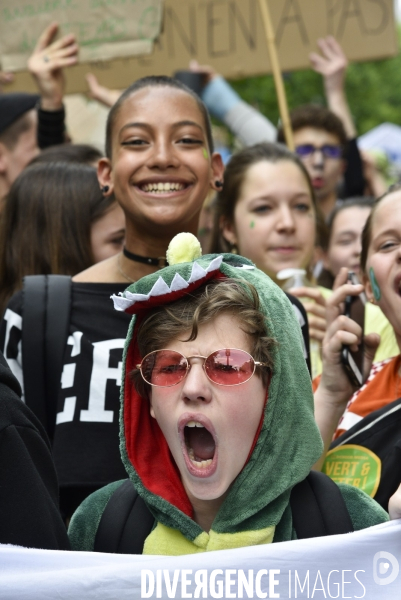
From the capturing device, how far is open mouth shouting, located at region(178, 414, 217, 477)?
1.97 meters

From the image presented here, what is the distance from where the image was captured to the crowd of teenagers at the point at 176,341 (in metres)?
1.99

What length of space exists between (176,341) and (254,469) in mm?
338

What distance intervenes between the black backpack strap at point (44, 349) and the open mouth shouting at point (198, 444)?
0.91m

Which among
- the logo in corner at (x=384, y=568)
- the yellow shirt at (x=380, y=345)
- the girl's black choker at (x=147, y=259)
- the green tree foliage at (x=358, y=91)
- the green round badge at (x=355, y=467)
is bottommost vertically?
the logo in corner at (x=384, y=568)

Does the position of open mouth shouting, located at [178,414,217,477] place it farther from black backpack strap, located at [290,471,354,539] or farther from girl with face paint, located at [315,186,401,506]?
girl with face paint, located at [315,186,401,506]

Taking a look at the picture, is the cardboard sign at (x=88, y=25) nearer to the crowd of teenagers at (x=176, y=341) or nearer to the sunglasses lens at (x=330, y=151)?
the crowd of teenagers at (x=176, y=341)

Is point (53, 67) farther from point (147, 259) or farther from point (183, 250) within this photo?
point (183, 250)

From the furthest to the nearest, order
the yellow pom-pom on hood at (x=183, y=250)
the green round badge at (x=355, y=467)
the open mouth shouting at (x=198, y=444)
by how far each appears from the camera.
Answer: the green round badge at (x=355, y=467) → the yellow pom-pom on hood at (x=183, y=250) → the open mouth shouting at (x=198, y=444)

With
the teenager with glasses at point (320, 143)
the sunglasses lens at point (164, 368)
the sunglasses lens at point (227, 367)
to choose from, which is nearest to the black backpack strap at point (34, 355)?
the sunglasses lens at point (164, 368)

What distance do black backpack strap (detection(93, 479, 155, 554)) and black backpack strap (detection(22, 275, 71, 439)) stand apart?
2.53 ft

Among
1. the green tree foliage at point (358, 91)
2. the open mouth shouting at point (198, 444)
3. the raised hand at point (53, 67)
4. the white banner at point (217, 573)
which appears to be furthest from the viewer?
the green tree foliage at point (358, 91)

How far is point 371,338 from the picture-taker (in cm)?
296

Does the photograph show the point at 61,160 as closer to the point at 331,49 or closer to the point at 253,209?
the point at 253,209

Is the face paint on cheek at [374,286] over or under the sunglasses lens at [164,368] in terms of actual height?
over
